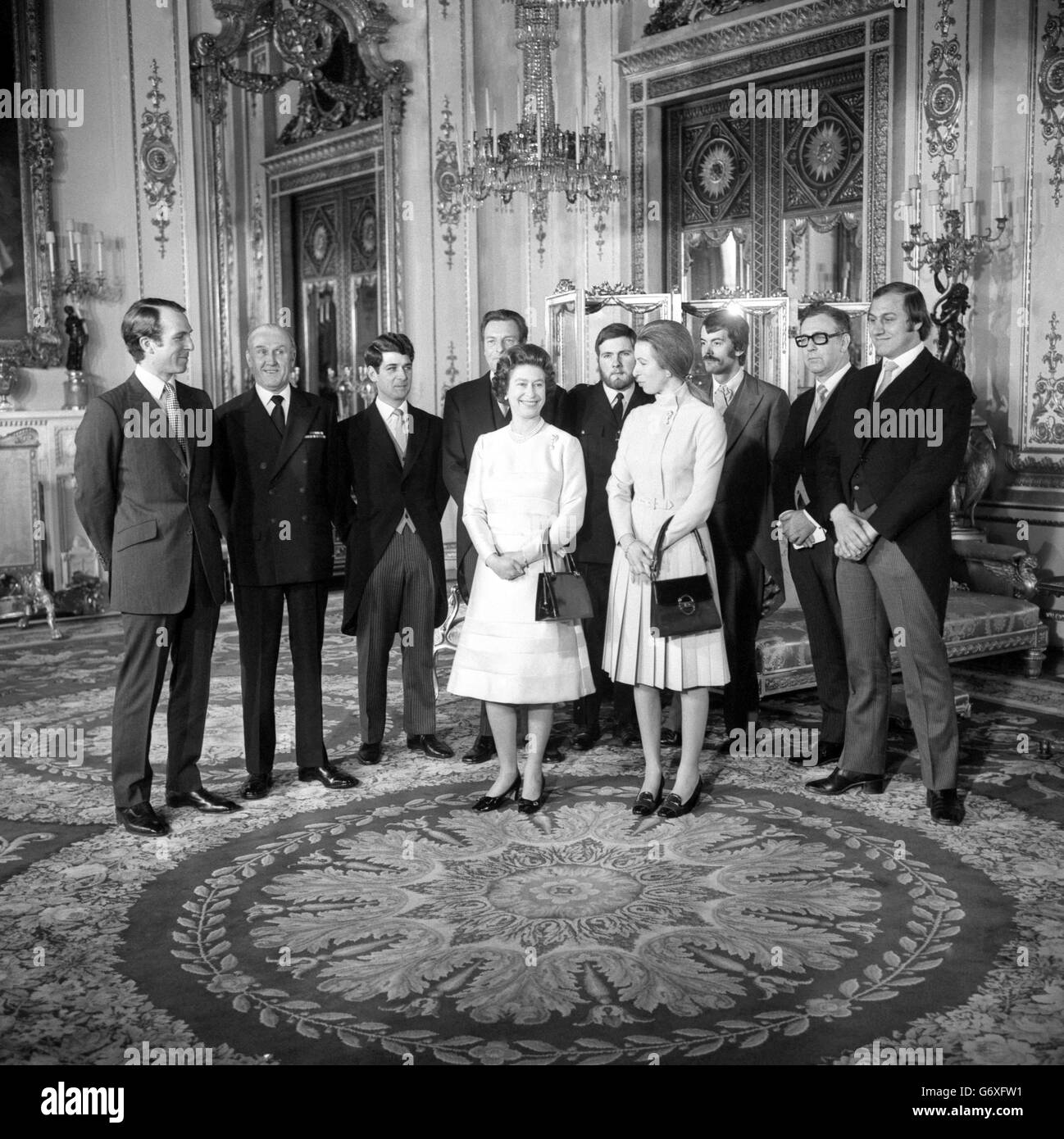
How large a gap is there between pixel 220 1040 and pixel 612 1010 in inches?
33.1

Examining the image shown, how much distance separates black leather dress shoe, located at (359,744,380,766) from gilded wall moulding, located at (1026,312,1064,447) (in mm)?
4349

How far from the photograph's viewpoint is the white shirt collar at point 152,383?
4.06 metres

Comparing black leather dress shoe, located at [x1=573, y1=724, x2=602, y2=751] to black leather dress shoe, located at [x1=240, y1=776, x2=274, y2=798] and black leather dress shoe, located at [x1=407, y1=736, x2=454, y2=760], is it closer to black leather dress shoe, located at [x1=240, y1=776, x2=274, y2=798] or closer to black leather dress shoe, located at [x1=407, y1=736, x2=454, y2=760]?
black leather dress shoe, located at [x1=407, y1=736, x2=454, y2=760]

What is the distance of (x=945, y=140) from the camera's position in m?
7.25

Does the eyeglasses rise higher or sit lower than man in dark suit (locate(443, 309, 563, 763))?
higher

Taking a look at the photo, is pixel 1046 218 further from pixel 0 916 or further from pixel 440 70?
pixel 0 916

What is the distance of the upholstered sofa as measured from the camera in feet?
17.9

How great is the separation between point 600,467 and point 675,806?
1.47m

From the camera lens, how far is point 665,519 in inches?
164

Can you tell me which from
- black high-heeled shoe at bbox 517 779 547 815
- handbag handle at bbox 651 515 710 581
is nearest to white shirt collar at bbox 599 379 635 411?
handbag handle at bbox 651 515 710 581

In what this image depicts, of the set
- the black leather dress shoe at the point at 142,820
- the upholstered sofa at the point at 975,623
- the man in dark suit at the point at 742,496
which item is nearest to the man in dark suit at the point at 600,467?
the man in dark suit at the point at 742,496

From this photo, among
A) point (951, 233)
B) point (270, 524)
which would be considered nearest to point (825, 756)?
point (270, 524)

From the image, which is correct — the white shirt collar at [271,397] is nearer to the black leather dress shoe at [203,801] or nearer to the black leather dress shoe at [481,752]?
the black leather dress shoe at [203,801]
